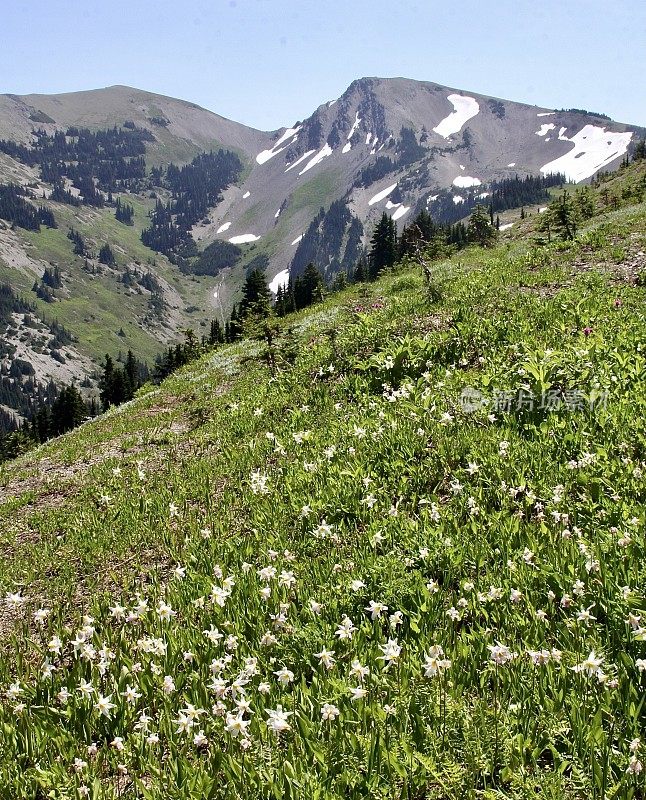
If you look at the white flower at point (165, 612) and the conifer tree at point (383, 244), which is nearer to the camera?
the white flower at point (165, 612)

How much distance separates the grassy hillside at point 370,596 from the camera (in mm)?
3074

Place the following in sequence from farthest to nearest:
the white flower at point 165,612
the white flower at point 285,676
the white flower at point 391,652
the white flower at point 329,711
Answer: the white flower at point 165,612
the white flower at point 285,676
the white flower at point 391,652
the white flower at point 329,711

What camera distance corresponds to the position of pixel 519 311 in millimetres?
11805

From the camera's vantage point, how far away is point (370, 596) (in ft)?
15.1

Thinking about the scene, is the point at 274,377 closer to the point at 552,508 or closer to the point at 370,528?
the point at 370,528

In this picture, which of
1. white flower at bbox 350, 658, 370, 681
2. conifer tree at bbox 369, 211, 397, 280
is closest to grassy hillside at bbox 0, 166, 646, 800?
white flower at bbox 350, 658, 370, 681

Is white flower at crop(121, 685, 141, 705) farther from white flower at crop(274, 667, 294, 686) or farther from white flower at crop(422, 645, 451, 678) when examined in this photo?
white flower at crop(422, 645, 451, 678)

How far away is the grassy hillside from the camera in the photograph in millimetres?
3074

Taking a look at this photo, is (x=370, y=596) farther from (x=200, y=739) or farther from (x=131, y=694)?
(x=131, y=694)

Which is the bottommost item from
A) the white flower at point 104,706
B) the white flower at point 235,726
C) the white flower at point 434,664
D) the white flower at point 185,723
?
the white flower at point 104,706

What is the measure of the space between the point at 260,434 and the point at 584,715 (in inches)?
317

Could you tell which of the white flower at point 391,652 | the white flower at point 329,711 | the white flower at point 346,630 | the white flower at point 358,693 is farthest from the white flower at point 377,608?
the white flower at point 329,711

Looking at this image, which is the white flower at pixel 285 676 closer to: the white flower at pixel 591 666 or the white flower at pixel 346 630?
the white flower at pixel 346 630

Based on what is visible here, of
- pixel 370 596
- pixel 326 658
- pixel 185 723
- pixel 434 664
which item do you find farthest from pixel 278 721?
pixel 370 596
